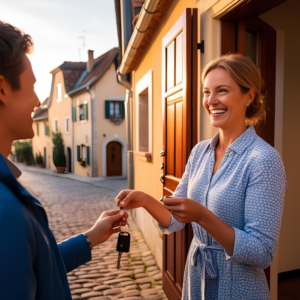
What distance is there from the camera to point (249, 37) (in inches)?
106

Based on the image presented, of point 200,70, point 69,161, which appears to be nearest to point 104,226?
point 200,70

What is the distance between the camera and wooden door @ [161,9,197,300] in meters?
2.67

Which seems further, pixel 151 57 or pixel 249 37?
pixel 151 57

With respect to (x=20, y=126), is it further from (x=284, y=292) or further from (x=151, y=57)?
(x=151, y=57)

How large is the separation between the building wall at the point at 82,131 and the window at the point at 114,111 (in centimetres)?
108

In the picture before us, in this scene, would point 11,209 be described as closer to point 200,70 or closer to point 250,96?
point 250,96

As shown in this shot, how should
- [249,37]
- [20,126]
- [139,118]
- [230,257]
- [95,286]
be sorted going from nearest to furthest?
[20,126], [230,257], [249,37], [95,286], [139,118]

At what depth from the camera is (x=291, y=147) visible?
3629mm

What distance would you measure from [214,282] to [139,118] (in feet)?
16.6

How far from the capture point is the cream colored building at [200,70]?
98.3 inches

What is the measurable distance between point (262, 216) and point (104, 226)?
33.2 inches

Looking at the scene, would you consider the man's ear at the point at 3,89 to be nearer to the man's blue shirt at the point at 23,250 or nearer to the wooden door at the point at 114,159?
the man's blue shirt at the point at 23,250

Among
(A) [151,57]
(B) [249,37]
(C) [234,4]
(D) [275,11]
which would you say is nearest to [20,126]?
(C) [234,4]

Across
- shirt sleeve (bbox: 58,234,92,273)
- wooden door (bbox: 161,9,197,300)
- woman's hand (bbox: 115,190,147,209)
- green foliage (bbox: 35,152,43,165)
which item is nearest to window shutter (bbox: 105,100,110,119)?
green foliage (bbox: 35,152,43,165)
